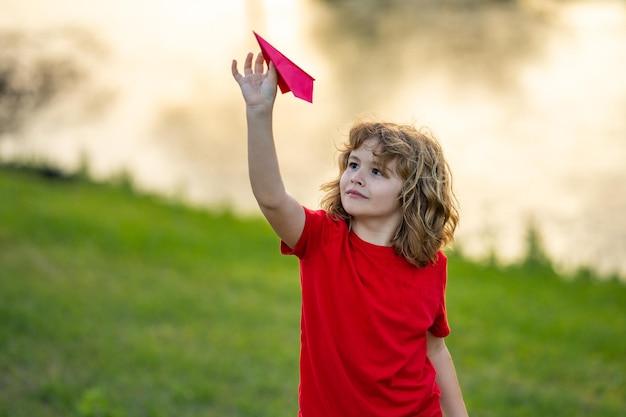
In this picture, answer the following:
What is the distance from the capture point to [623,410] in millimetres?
4238

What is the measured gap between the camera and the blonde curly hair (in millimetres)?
2166

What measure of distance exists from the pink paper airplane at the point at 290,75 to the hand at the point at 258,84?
0.02 metres

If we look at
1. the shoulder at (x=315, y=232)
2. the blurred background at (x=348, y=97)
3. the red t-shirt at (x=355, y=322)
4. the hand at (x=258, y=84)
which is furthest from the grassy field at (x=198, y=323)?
the hand at (x=258, y=84)

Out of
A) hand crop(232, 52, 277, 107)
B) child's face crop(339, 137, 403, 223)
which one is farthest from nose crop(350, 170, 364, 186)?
hand crop(232, 52, 277, 107)

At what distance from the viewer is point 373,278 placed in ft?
6.98

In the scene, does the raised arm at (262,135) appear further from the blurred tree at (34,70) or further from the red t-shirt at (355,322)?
the blurred tree at (34,70)

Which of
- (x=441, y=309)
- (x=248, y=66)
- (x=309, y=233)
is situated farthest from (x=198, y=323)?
(x=248, y=66)

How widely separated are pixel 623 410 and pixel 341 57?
6.38m

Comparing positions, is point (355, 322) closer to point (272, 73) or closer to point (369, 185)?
point (369, 185)

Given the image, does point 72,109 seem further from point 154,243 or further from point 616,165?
point 616,165

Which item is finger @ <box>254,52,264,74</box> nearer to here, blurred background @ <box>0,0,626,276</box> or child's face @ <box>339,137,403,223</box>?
child's face @ <box>339,137,403,223</box>

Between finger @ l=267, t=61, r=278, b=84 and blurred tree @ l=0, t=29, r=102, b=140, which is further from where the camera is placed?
blurred tree @ l=0, t=29, r=102, b=140

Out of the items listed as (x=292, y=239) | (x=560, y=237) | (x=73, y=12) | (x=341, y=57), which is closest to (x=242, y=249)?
(x=560, y=237)

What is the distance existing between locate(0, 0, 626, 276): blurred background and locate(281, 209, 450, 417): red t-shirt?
16.2ft
